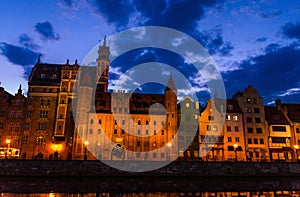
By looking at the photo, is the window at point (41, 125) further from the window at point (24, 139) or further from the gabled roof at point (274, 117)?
the gabled roof at point (274, 117)

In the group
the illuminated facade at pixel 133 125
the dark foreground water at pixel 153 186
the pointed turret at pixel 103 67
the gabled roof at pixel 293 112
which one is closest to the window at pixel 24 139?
the illuminated facade at pixel 133 125

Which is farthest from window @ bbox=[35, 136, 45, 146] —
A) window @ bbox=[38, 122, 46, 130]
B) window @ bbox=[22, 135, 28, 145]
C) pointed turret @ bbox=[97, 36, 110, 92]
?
pointed turret @ bbox=[97, 36, 110, 92]

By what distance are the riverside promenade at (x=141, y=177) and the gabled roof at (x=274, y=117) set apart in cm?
2248

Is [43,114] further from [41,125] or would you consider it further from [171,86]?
[171,86]

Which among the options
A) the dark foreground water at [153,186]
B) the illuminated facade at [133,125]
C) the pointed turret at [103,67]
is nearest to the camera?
the dark foreground water at [153,186]

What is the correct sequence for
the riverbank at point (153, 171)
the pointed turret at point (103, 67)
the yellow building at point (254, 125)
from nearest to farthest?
the riverbank at point (153, 171) → the yellow building at point (254, 125) → the pointed turret at point (103, 67)

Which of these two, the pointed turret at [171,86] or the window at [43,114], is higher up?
the pointed turret at [171,86]

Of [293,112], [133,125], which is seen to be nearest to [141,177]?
[133,125]

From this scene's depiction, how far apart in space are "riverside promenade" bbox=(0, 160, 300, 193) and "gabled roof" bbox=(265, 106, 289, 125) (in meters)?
22.5

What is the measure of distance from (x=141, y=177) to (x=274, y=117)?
143 ft

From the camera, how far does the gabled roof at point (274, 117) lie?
66.9 m

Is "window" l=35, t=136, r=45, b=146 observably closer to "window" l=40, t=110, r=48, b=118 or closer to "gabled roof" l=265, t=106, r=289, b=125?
"window" l=40, t=110, r=48, b=118

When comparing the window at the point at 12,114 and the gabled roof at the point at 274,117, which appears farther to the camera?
the gabled roof at the point at 274,117

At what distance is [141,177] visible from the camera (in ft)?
139
